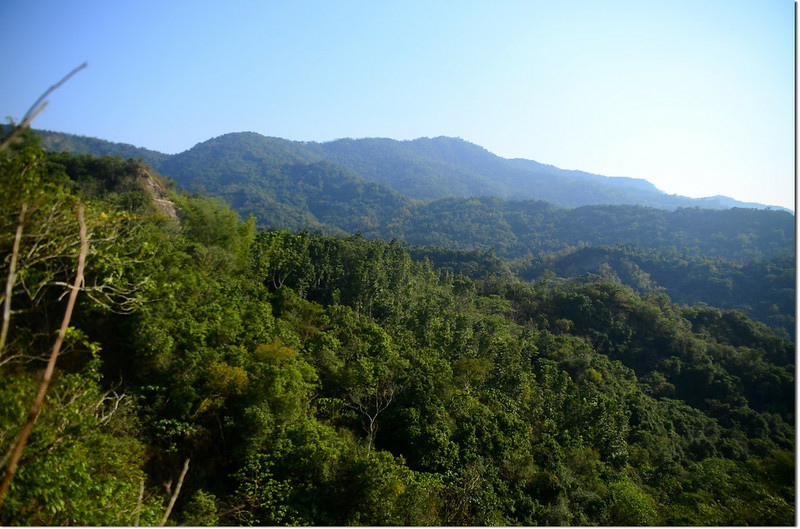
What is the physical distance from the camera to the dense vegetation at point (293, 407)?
505 centimetres

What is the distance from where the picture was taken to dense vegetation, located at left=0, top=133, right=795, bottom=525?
5.05m

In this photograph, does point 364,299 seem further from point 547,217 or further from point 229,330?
point 547,217

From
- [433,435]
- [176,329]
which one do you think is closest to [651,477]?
[433,435]

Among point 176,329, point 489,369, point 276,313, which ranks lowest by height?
point 489,369

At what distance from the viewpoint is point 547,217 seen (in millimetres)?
136500

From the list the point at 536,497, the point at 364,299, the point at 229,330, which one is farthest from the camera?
the point at 364,299

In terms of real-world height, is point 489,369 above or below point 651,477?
above

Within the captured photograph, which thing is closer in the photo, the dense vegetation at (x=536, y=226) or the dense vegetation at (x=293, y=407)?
the dense vegetation at (x=293, y=407)

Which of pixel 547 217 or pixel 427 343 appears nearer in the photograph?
pixel 427 343

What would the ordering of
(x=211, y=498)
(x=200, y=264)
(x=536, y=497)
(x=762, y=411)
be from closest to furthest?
1. (x=211, y=498)
2. (x=536, y=497)
3. (x=200, y=264)
4. (x=762, y=411)

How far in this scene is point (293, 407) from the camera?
10336mm

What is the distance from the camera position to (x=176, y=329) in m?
11.0

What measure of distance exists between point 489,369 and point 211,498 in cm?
1425

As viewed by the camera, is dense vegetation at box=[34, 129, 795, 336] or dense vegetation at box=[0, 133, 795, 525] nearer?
dense vegetation at box=[0, 133, 795, 525]
